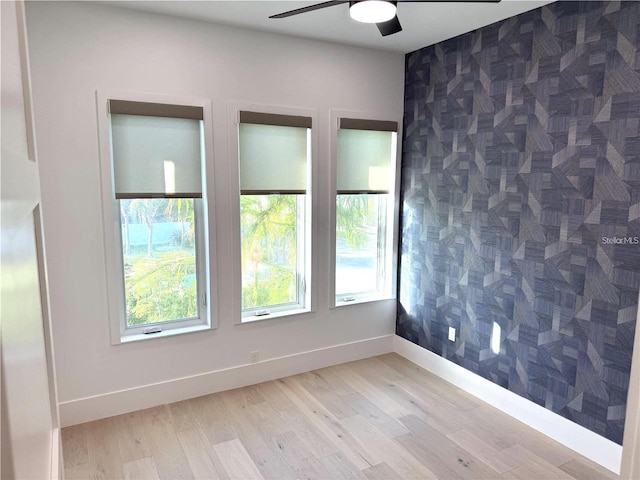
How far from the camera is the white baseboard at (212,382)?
2977 mm

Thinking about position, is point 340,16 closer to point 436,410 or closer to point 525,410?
point 436,410

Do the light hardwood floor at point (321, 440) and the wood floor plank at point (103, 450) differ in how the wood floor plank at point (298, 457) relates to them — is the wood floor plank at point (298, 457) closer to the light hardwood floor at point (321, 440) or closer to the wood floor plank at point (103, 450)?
the light hardwood floor at point (321, 440)

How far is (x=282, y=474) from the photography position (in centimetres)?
250

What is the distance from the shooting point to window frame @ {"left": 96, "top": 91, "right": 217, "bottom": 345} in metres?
2.83

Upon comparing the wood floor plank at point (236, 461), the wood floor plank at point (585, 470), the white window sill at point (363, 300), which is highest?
the white window sill at point (363, 300)

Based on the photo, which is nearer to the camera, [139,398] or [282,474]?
[282,474]

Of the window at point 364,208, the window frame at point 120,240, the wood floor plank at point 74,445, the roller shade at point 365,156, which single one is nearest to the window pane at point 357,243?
the window at point 364,208

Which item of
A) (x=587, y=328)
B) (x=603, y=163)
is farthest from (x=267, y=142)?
(x=587, y=328)

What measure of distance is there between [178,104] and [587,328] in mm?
3002

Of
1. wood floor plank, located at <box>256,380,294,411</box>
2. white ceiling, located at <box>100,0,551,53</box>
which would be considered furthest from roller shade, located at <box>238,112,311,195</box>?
wood floor plank, located at <box>256,380,294,411</box>

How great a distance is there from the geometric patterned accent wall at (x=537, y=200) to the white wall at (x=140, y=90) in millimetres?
878

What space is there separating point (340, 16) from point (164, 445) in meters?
3.04

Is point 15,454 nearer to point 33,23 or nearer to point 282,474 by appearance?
point 282,474

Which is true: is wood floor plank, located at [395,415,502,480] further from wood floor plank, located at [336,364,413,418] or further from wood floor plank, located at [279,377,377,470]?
wood floor plank, located at [279,377,377,470]
